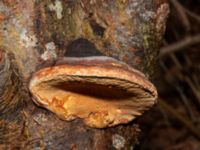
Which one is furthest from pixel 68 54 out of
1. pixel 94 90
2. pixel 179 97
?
pixel 179 97

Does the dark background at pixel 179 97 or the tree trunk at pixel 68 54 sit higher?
the tree trunk at pixel 68 54

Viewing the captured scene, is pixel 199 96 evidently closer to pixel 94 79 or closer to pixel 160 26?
pixel 160 26

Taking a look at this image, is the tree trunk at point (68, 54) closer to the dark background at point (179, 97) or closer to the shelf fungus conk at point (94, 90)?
the shelf fungus conk at point (94, 90)

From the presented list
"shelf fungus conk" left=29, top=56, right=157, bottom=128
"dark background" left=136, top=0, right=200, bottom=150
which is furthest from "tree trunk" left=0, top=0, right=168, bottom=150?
"dark background" left=136, top=0, right=200, bottom=150

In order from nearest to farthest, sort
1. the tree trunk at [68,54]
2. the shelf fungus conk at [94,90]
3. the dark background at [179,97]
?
the shelf fungus conk at [94,90], the tree trunk at [68,54], the dark background at [179,97]

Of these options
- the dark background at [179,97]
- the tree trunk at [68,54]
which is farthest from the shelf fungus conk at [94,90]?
the dark background at [179,97]

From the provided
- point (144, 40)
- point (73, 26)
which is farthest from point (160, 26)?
point (73, 26)

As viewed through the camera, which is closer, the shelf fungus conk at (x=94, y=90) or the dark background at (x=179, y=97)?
the shelf fungus conk at (x=94, y=90)

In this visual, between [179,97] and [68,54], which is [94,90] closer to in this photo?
[68,54]

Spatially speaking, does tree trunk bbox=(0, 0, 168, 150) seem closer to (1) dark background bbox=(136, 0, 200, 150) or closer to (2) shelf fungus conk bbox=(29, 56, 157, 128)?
(2) shelf fungus conk bbox=(29, 56, 157, 128)
